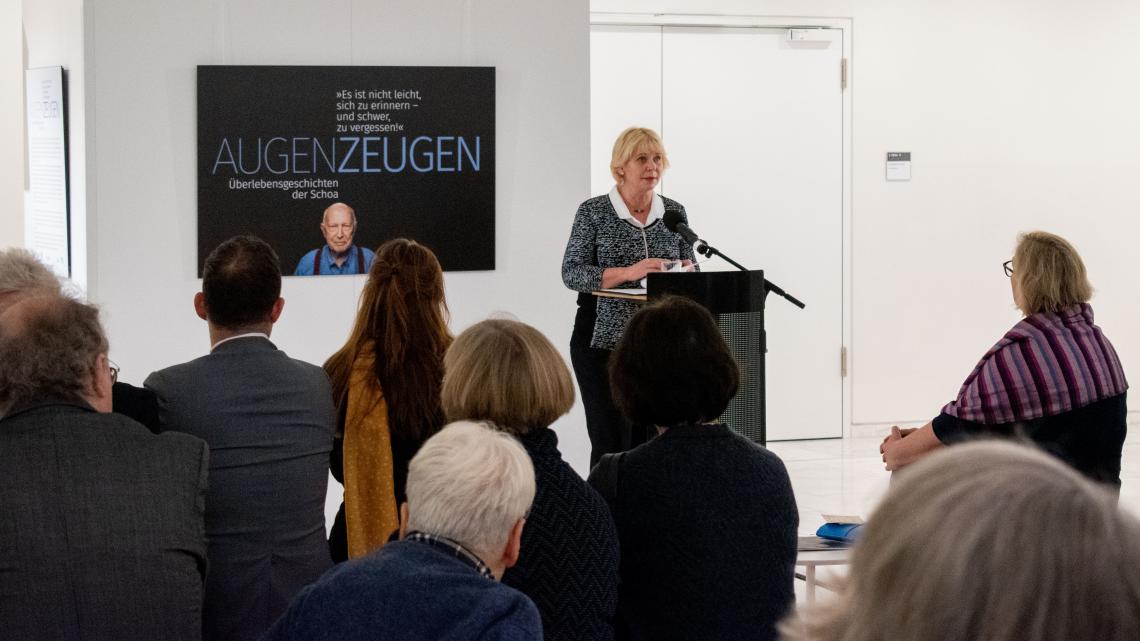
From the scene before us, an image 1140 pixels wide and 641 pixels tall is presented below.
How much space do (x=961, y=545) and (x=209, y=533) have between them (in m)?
2.11

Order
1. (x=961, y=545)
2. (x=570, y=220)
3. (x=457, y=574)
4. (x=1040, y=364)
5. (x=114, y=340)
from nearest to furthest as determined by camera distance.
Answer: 1. (x=961, y=545)
2. (x=457, y=574)
3. (x=1040, y=364)
4. (x=114, y=340)
5. (x=570, y=220)

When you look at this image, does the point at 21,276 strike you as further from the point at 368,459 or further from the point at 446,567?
the point at 446,567

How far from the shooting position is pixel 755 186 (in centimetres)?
780

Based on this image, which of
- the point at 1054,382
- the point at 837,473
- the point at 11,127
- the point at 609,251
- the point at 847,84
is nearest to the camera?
the point at 1054,382

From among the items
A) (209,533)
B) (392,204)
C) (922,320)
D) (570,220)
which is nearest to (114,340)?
(392,204)

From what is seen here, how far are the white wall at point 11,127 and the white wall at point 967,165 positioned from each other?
4.06m

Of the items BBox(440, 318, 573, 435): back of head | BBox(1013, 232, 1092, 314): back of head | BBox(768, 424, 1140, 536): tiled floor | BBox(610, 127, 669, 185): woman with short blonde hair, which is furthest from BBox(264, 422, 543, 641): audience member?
BBox(768, 424, 1140, 536): tiled floor

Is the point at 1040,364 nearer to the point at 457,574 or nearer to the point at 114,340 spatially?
the point at 457,574

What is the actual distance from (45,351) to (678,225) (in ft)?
9.28

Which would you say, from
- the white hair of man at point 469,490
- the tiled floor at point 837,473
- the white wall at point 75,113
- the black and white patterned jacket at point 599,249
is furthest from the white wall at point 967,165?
the white hair of man at point 469,490

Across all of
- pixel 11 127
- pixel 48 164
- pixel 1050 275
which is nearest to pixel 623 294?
pixel 1050 275

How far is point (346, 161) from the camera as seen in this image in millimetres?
5363

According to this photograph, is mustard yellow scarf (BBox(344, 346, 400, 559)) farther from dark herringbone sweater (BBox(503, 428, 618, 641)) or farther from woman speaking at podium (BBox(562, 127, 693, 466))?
woman speaking at podium (BBox(562, 127, 693, 466))

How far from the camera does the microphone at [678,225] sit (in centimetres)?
470
